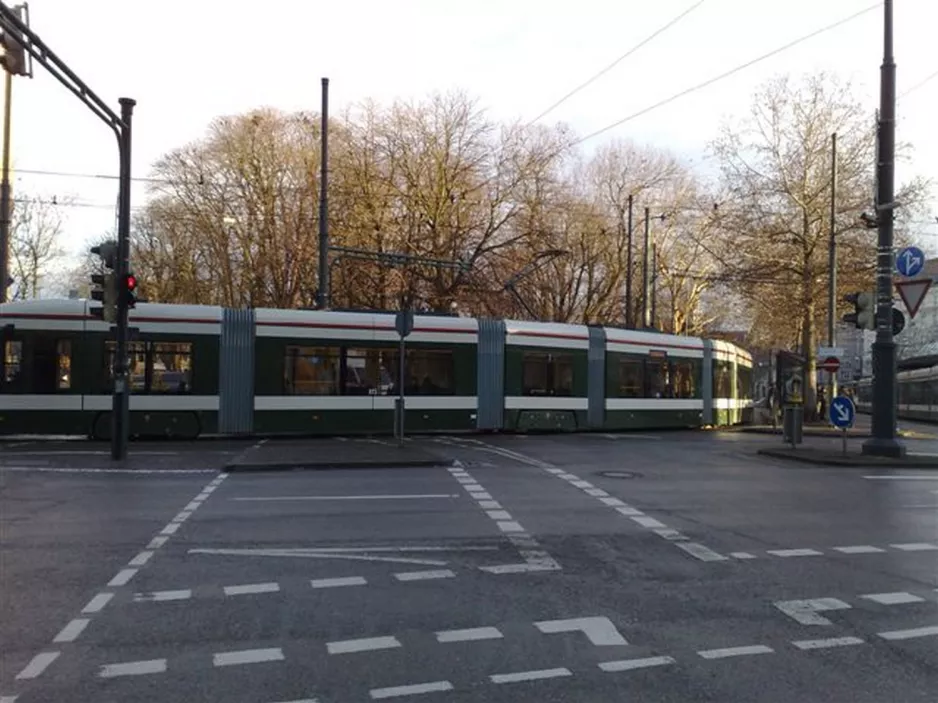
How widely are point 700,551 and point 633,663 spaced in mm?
3435

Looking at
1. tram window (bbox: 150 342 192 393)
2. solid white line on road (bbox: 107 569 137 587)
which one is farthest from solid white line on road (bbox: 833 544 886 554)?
tram window (bbox: 150 342 192 393)

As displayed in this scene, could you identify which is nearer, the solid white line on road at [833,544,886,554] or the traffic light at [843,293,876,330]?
the solid white line on road at [833,544,886,554]

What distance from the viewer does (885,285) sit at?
17.8 m

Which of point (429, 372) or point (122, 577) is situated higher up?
point (429, 372)

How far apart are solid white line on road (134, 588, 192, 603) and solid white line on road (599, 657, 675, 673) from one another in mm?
3260

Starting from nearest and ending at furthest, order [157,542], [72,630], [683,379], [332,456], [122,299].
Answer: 1. [72,630]
2. [157,542]
3. [122,299]
4. [332,456]
5. [683,379]

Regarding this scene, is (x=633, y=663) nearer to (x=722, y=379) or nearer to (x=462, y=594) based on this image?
(x=462, y=594)

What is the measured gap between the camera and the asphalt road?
4.57m

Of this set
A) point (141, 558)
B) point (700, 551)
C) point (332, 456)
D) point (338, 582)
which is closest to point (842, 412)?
point (332, 456)

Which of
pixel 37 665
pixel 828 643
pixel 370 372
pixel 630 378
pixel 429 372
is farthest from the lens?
pixel 630 378

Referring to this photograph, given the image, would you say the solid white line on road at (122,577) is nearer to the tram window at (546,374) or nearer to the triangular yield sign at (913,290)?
the tram window at (546,374)

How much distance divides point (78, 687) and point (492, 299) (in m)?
31.7

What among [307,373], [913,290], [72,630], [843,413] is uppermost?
[913,290]

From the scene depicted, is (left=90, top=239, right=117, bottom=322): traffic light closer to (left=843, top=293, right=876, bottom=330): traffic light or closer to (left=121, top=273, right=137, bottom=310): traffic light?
(left=121, top=273, right=137, bottom=310): traffic light
